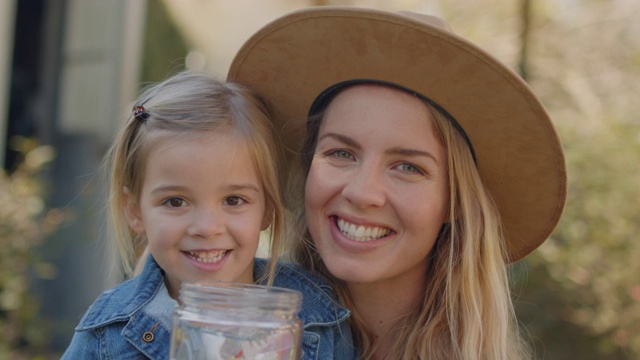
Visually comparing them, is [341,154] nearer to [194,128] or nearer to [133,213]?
[194,128]

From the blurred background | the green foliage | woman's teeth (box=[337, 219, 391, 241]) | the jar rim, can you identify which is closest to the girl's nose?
woman's teeth (box=[337, 219, 391, 241])

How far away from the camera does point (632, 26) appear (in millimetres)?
8094

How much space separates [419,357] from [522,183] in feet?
1.87

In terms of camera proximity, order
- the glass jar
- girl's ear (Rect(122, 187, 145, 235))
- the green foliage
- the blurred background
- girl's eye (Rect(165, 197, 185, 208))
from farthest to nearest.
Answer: the blurred background < the green foliage < girl's ear (Rect(122, 187, 145, 235)) < girl's eye (Rect(165, 197, 185, 208)) < the glass jar

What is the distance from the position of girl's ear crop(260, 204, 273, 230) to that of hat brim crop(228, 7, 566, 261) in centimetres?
31

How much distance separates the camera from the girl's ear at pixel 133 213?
2.73 metres

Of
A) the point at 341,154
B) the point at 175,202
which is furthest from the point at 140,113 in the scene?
the point at 341,154

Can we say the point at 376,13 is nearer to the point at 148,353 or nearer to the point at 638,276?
the point at 148,353

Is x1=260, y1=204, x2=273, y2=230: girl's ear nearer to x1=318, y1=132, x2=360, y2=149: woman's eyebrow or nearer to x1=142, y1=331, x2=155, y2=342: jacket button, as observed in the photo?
x1=318, y1=132, x2=360, y2=149: woman's eyebrow

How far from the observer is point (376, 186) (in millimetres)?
2570

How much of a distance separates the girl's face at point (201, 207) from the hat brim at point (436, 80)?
0.29 metres

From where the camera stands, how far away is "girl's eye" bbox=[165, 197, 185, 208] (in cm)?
257

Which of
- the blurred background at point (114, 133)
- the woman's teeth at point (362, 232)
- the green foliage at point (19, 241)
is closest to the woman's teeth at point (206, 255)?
the woman's teeth at point (362, 232)

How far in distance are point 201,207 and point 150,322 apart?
1.06 ft
